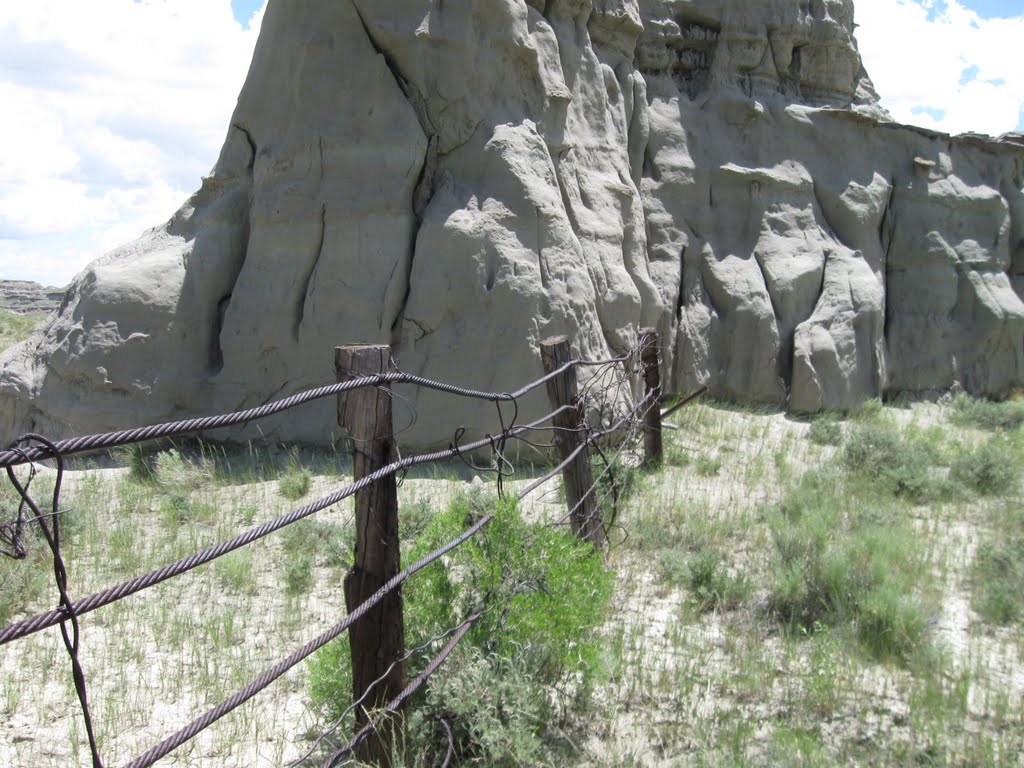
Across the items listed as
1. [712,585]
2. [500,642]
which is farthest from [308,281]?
[500,642]

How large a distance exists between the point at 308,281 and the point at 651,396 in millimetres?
Answer: 3721

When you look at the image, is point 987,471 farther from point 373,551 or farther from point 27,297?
point 27,297

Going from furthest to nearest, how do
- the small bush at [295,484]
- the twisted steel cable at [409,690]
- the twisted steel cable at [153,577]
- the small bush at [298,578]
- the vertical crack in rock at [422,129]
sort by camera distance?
the vertical crack in rock at [422,129]
the small bush at [295,484]
the small bush at [298,578]
the twisted steel cable at [409,690]
the twisted steel cable at [153,577]

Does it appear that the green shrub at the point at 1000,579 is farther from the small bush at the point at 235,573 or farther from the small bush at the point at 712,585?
the small bush at the point at 235,573

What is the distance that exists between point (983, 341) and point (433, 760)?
12829 millimetres

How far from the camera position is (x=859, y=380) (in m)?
12.1

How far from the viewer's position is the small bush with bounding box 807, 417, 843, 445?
995 centimetres

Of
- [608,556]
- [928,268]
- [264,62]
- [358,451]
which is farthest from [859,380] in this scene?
[358,451]

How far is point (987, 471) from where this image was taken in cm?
778

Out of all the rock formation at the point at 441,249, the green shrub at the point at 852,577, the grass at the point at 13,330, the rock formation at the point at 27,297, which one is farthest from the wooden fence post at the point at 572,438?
the rock formation at the point at 27,297

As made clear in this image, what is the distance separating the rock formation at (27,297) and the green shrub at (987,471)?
37594 millimetres

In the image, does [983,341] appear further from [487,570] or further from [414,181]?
[487,570]

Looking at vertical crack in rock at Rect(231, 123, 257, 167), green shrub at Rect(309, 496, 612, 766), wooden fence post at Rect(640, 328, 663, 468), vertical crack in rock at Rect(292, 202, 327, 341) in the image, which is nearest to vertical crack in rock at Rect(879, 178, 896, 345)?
wooden fence post at Rect(640, 328, 663, 468)

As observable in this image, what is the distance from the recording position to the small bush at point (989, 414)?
11.7 metres
